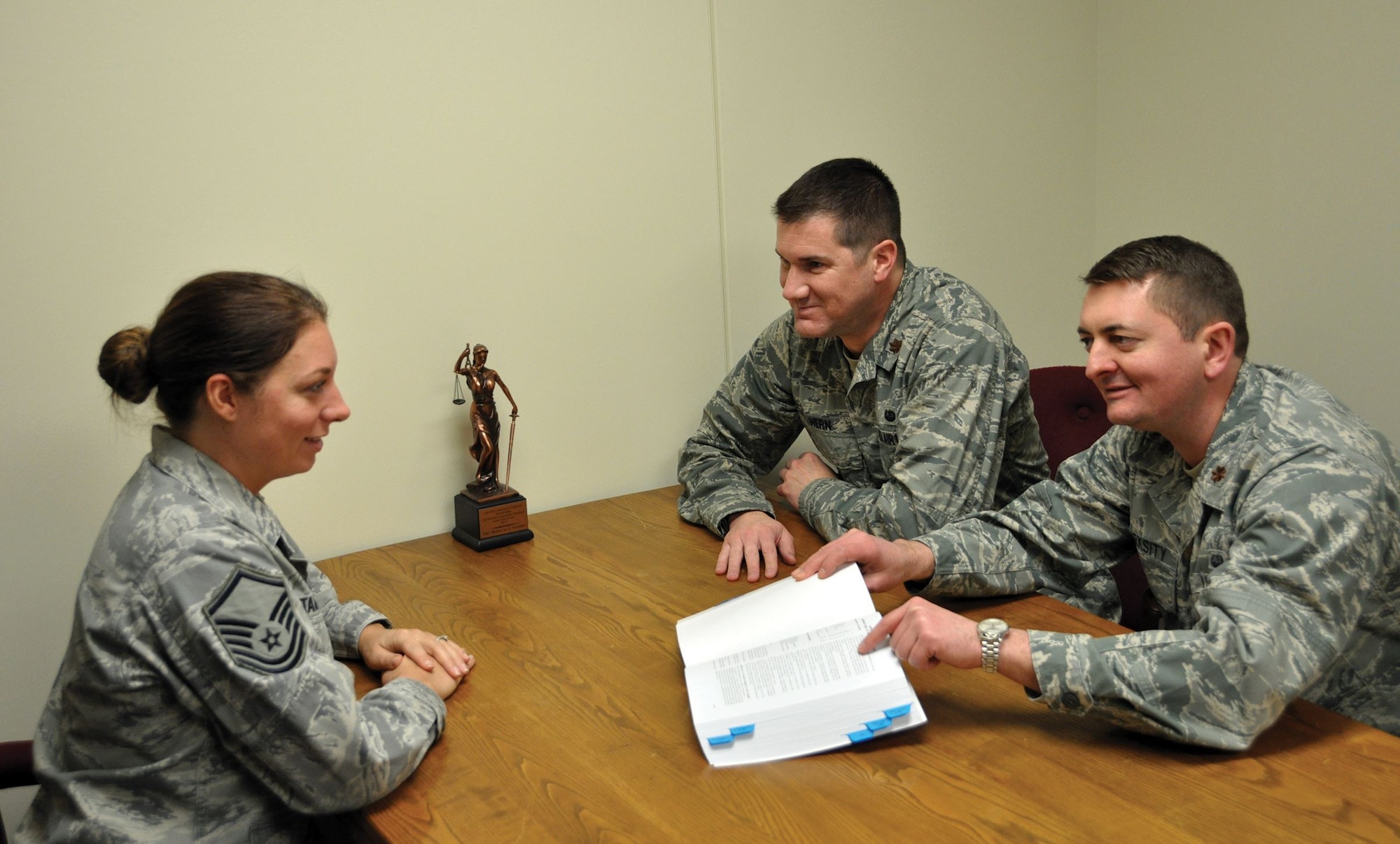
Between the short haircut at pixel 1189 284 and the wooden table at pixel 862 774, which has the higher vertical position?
the short haircut at pixel 1189 284

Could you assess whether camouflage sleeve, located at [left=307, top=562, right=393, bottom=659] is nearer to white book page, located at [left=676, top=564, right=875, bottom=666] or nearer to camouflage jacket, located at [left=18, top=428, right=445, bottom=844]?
camouflage jacket, located at [left=18, top=428, right=445, bottom=844]

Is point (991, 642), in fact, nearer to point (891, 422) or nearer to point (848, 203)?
point (891, 422)

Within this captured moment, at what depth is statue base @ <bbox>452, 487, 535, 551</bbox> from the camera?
2115 mm

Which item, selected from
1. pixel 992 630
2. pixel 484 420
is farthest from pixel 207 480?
pixel 992 630

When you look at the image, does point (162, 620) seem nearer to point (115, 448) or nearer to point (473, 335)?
point (115, 448)

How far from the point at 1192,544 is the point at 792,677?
62 centimetres

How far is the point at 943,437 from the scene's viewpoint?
1929mm

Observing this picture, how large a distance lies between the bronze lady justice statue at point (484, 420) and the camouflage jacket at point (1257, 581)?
1227 millimetres

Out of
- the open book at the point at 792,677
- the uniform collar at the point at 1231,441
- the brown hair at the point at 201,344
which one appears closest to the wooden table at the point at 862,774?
the open book at the point at 792,677

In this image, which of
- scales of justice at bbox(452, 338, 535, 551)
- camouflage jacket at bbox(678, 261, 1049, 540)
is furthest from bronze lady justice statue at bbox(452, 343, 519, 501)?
camouflage jacket at bbox(678, 261, 1049, 540)

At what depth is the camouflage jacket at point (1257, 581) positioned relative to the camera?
46.5 inches

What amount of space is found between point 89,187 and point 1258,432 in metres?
1.94

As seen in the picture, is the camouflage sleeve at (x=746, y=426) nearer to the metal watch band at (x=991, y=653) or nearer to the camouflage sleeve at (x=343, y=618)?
the camouflage sleeve at (x=343, y=618)

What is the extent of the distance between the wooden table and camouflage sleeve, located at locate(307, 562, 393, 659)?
67mm
